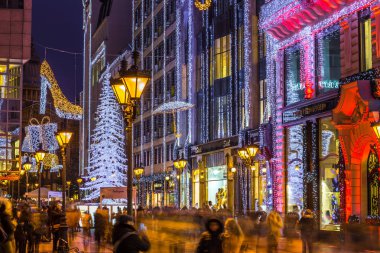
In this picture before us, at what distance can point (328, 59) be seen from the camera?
35969mm

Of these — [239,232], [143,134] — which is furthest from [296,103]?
[143,134]

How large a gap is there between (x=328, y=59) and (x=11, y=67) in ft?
102

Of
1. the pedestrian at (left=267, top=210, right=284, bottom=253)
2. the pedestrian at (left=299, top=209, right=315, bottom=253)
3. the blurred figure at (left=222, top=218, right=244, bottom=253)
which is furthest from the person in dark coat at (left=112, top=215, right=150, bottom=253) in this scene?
the pedestrian at (left=299, top=209, right=315, bottom=253)

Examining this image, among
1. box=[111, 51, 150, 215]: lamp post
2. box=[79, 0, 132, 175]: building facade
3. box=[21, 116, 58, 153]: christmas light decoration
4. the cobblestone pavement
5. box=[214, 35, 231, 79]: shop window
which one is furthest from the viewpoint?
box=[79, 0, 132, 175]: building facade

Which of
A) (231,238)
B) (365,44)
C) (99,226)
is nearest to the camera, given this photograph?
(231,238)

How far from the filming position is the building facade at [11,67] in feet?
190

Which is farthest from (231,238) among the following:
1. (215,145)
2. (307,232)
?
(215,145)

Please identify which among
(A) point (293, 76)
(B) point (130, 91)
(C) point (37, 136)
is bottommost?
(B) point (130, 91)

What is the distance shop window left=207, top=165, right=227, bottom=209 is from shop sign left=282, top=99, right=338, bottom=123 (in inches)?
571

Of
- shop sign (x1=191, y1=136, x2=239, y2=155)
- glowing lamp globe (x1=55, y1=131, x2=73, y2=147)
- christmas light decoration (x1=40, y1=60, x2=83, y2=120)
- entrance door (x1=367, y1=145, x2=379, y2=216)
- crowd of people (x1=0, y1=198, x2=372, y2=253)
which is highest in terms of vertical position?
christmas light decoration (x1=40, y1=60, x2=83, y2=120)

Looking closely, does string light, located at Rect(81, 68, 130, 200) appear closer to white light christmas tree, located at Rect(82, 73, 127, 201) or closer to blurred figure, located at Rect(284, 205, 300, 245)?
white light christmas tree, located at Rect(82, 73, 127, 201)

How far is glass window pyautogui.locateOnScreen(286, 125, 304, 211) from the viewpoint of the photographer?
39125mm

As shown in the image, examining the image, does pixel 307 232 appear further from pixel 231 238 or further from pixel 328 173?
pixel 328 173

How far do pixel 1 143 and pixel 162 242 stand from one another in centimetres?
3733
